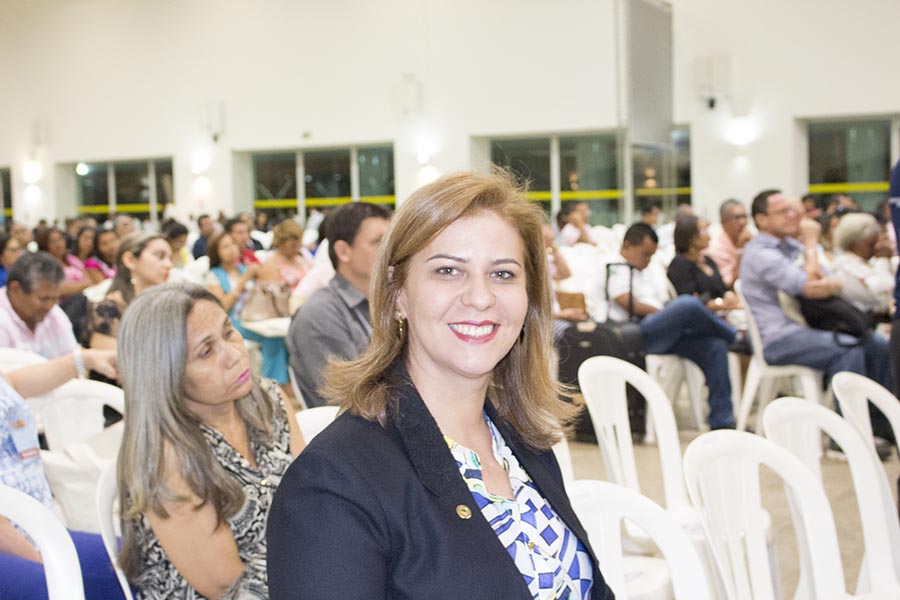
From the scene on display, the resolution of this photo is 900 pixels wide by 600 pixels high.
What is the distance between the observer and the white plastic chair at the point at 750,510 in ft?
6.88

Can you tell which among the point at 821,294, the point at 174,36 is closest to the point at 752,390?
the point at 821,294

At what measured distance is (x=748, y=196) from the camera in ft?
45.8

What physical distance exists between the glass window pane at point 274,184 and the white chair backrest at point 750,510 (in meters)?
15.4

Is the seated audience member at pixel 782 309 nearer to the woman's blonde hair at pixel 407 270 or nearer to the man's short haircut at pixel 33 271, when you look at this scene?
the man's short haircut at pixel 33 271

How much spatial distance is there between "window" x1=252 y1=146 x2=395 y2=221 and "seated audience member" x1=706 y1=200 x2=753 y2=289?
362 inches

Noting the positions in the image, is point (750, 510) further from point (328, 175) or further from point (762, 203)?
point (328, 175)

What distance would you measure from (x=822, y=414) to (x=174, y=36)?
1632 cm

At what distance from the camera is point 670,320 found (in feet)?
19.6

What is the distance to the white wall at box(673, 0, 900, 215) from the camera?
43.2 feet

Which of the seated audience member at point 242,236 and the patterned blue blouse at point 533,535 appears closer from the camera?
the patterned blue blouse at point 533,535

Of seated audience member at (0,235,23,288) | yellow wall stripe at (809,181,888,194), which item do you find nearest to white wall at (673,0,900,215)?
yellow wall stripe at (809,181,888,194)

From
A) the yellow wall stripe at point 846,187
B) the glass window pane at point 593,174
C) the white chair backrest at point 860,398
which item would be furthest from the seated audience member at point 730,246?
the glass window pane at point 593,174

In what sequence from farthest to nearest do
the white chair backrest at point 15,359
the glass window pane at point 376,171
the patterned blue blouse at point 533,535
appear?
the glass window pane at point 376,171, the white chair backrest at point 15,359, the patterned blue blouse at point 533,535

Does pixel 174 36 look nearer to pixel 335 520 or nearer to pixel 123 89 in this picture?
pixel 123 89
